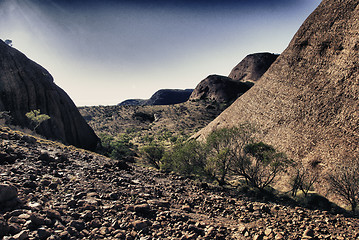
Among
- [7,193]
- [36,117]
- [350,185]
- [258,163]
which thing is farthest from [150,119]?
[7,193]

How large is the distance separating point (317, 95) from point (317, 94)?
7.4 inches

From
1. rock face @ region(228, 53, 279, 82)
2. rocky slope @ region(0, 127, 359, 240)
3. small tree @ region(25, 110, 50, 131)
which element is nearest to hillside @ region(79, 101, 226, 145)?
small tree @ region(25, 110, 50, 131)

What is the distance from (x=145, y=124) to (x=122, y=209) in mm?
80976

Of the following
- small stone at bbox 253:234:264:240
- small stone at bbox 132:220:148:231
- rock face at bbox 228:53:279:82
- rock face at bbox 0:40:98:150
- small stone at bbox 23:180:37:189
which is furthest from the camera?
rock face at bbox 228:53:279:82

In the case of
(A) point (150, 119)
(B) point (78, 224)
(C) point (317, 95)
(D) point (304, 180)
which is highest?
(A) point (150, 119)

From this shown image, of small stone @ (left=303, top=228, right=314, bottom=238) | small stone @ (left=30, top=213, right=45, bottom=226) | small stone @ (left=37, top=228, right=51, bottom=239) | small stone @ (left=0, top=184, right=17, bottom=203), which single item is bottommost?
small stone @ (left=303, top=228, right=314, bottom=238)

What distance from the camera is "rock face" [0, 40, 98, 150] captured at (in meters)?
28.5

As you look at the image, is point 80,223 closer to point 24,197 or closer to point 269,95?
point 24,197

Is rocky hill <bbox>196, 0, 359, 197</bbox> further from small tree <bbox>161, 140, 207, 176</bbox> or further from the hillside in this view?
the hillside

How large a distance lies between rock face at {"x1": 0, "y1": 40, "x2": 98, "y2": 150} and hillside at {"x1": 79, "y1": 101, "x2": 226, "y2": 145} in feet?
82.8

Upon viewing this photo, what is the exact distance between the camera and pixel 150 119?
92688 millimetres

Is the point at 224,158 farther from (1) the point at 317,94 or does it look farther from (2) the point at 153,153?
(1) the point at 317,94

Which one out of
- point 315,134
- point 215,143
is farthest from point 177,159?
point 315,134

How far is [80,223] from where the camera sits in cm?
469
